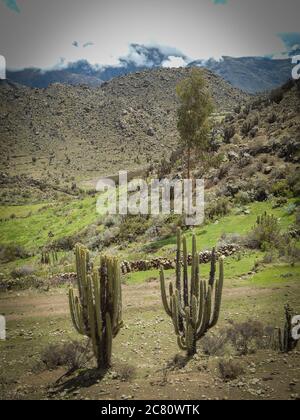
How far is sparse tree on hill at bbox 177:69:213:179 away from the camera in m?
27.6

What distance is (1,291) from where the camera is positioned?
19.1 m

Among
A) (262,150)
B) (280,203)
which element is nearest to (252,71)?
(262,150)

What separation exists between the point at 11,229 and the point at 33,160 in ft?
135

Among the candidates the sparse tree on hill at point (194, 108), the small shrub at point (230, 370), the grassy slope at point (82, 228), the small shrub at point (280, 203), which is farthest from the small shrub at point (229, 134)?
the small shrub at point (230, 370)

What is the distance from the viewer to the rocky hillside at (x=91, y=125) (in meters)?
76.2

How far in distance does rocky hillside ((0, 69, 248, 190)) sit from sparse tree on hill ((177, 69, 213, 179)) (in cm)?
4075

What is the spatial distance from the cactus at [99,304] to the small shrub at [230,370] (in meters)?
2.57

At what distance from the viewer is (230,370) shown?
8828mm

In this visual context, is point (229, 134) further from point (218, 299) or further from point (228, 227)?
point (218, 299)

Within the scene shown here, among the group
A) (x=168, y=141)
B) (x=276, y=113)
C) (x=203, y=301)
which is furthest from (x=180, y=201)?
(x=168, y=141)

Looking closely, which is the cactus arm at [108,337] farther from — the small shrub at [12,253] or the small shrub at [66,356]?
the small shrub at [12,253]

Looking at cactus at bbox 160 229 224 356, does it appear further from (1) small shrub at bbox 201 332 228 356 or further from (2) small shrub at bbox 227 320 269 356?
(2) small shrub at bbox 227 320 269 356

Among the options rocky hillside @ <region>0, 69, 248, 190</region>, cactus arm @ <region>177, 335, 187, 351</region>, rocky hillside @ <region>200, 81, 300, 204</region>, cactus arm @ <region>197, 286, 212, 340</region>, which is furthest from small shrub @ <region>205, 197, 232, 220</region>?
rocky hillside @ <region>0, 69, 248, 190</region>

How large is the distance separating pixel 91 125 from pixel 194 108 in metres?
62.4
